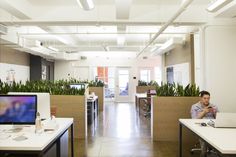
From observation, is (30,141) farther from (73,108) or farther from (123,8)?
(73,108)

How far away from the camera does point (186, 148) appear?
4746 millimetres

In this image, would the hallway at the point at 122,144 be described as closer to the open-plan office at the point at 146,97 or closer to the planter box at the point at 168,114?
the open-plan office at the point at 146,97

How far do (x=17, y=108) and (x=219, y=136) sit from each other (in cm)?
241

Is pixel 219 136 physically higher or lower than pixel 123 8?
lower

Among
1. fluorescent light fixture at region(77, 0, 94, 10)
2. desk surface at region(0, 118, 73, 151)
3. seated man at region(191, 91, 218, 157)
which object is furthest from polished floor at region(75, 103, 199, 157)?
fluorescent light fixture at region(77, 0, 94, 10)

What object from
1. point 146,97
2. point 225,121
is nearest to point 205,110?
point 225,121

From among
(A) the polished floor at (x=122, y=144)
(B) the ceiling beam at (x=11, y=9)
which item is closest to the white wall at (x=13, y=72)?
(A) the polished floor at (x=122, y=144)

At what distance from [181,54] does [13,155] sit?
727 cm

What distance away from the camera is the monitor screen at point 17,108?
2846 millimetres

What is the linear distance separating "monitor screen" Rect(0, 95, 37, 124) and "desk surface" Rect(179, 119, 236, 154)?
2.06 meters

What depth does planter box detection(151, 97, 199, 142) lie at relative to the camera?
5.21 metres

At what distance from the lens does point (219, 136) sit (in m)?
2.68

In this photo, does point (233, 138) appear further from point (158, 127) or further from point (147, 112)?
point (147, 112)

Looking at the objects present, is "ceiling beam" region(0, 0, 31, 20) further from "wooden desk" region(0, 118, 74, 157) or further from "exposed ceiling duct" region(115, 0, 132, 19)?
"wooden desk" region(0, 118, 74, 157)
